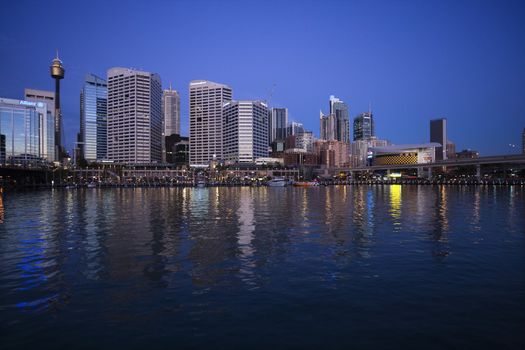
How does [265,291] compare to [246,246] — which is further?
[246,246]

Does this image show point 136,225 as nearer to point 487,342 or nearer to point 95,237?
point 95,237

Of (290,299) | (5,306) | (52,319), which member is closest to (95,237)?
(5,306)

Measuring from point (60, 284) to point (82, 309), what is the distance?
4031mm

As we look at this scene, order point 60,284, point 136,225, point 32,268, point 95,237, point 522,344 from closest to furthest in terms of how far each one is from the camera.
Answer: point 522,344
point 60,284
point 32,268
point 95,237
point 136,225

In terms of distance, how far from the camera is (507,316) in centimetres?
1319

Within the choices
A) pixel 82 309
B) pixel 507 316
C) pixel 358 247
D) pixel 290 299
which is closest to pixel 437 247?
pixel 358 247

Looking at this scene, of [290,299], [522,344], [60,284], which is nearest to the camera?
[522,344]

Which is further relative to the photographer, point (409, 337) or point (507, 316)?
point (507, 316)

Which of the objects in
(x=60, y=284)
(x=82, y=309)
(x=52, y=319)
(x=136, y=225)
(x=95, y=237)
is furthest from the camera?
(x=136, y=225)

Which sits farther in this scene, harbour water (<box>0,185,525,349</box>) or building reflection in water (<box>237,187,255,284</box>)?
building reflection in water (<box>237,187,255,284</box>)

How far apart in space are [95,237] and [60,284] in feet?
45.4

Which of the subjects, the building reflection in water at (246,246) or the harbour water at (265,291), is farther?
the building reflection in water at (246,246)

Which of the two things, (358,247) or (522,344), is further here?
(358,247)

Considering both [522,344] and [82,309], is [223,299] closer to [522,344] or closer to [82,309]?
[82,309]
